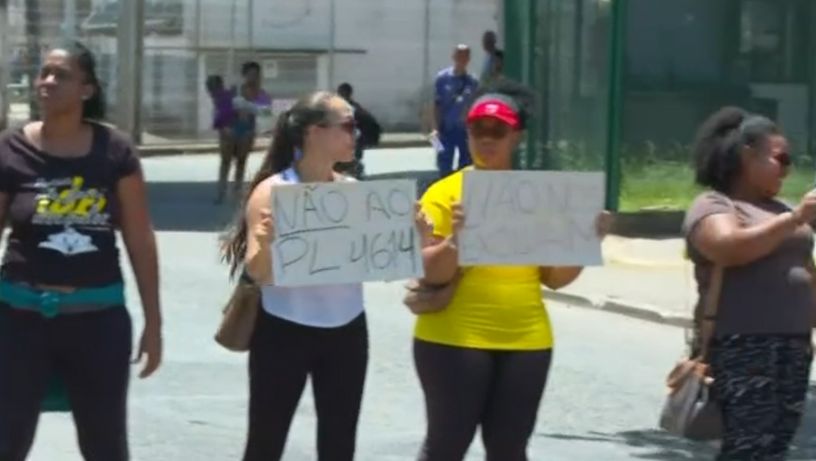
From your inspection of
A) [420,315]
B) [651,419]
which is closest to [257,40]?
[651,419]

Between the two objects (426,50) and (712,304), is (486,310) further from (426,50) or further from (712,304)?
(426,50)

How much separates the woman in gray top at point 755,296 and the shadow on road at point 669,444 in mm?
2816

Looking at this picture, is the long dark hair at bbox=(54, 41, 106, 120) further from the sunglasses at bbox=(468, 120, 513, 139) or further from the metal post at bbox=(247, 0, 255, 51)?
the metal post at bbox=(247, 0, 255, 51)

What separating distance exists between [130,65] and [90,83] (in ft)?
102

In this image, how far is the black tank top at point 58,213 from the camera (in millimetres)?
6152

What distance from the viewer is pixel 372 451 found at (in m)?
9.44

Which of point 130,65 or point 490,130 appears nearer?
point 490,130

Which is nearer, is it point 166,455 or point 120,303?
point 120,303

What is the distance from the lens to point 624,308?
1502 centimetres

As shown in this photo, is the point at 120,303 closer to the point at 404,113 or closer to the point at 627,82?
the point at 627,82

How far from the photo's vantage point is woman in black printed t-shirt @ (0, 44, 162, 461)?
6.18 m

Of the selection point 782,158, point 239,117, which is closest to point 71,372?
point 782,158

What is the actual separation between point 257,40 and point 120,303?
34453 mm

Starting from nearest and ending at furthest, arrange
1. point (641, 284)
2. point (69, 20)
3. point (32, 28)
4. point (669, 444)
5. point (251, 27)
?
point (669, 444) < point (641, 284) < point (69, 20) < point (32, 28) < point (251, 27)
